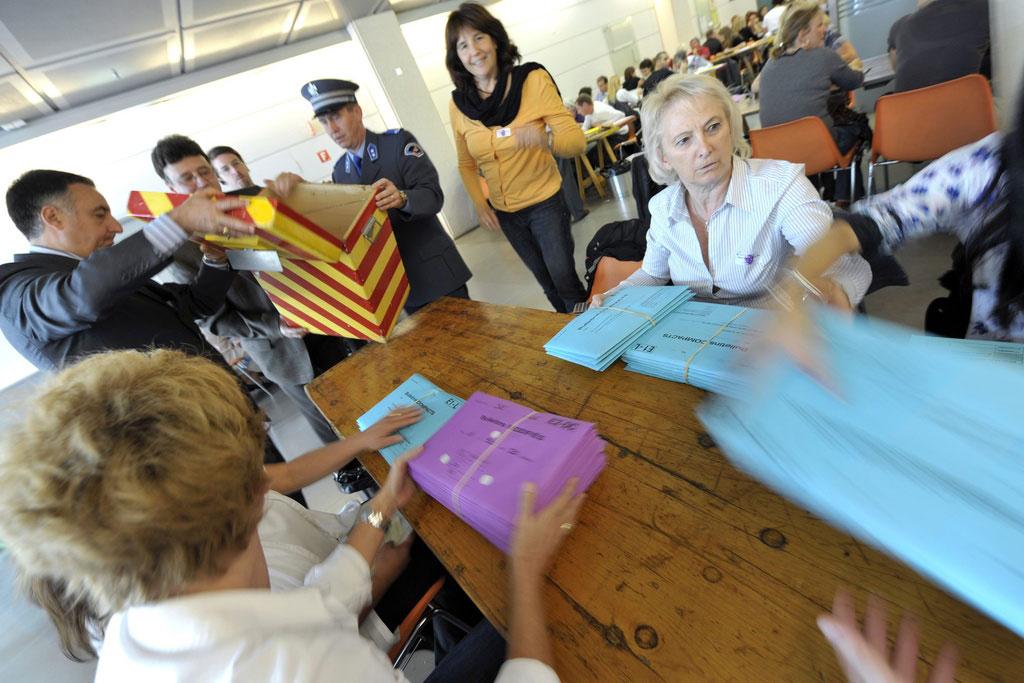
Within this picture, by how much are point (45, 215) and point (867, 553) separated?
8.06 feet

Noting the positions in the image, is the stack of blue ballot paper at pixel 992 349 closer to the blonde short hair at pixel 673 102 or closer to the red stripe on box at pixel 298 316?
the blonde short hair at pixel 673 102

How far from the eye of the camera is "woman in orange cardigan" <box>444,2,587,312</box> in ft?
6.95

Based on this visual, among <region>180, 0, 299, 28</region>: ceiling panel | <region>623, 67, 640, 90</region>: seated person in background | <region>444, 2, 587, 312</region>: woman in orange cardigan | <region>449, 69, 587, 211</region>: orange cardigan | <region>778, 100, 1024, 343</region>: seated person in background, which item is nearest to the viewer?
<region>778, 100, 1024, 343</region>: seated person in background

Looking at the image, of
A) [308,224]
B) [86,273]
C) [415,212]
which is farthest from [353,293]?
[86,273]

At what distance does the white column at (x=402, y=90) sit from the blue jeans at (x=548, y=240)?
168 inches

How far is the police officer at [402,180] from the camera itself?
197 centimetres

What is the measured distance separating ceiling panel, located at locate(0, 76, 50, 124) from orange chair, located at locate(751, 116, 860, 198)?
6085mm

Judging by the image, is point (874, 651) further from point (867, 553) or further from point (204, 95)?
point (204, 95)

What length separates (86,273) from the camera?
134cm

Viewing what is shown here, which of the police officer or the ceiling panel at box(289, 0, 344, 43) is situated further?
the ceiling panel at box(289, 0, 344, 43)

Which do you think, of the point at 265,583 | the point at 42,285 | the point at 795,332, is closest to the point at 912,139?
the point at 795,332

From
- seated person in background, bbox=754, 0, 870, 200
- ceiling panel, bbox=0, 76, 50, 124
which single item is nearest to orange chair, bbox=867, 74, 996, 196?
seated person in background, bbox=754, 0, 870, 200

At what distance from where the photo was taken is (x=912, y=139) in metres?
2.72

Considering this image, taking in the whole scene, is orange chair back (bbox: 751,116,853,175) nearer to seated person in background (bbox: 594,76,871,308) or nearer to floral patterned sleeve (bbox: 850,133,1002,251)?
seated person in background (bbox: 594,76,871,308)
